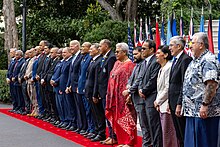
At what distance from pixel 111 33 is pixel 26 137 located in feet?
26.7

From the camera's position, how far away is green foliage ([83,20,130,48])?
1872cm

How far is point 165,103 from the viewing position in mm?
8289

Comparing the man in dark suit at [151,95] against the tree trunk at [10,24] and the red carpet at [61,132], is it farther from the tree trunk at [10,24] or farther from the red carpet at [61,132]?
the tree trunk at [10,24]

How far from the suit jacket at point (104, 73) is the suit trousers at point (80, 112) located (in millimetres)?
1120

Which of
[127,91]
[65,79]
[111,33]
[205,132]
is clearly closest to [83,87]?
[65,79]

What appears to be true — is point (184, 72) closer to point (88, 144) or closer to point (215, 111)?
point (215, 111)

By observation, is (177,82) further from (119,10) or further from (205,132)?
(119,10)

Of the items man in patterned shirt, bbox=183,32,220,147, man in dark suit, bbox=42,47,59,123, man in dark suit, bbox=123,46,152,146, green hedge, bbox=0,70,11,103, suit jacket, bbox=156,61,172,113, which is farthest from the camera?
green hedge, bbox=0,70,11,103

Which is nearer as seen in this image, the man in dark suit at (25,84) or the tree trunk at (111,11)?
the man in dark suit at (25,84)

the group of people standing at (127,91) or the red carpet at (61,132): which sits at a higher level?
the group of people standing at (127,91)

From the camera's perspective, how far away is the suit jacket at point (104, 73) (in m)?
10.6

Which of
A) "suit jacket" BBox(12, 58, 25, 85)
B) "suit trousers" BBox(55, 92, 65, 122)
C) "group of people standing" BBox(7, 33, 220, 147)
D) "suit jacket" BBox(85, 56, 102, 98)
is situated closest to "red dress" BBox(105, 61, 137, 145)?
"group of people standing" BBox(7, 33, 220, 147)

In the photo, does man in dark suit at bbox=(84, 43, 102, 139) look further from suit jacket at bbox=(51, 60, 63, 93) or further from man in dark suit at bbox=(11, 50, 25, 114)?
man in dark suit at bbox=(11, 50, 25, 114)

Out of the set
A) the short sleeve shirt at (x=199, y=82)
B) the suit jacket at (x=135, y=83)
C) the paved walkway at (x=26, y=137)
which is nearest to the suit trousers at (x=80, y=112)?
the paved walkway at (x=26, y=137)
